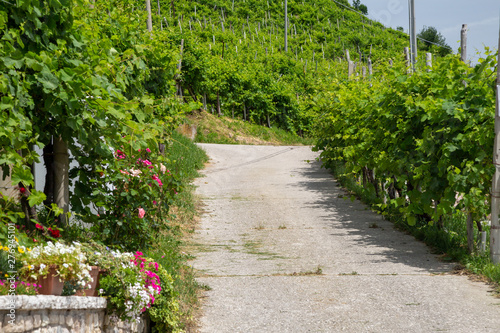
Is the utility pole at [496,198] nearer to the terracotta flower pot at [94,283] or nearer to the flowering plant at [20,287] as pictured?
the terracotta flower pot at [94,283]

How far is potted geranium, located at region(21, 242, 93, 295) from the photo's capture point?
3762 millimetres

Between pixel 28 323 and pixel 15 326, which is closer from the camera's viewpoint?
pixel 15 326

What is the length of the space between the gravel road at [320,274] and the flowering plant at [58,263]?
137 centimetres

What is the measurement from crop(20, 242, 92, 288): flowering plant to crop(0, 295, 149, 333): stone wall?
0.60 feet

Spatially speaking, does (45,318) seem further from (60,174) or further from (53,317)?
(60,174)

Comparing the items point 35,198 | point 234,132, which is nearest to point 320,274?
point 35,198

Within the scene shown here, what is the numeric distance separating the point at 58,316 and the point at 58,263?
1.28ft

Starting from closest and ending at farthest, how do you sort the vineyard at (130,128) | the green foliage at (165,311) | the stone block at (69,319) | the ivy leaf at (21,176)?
the stone block at (69,319) → the ivy leaf at (21,176) → the vineyard at (130,128) → the green foliage at (165,311)

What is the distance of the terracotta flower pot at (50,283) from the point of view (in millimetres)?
3762

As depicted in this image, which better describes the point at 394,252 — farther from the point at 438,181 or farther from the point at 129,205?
the point at 129,205

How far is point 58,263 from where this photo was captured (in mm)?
3846

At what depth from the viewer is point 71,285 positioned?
12.9 feet

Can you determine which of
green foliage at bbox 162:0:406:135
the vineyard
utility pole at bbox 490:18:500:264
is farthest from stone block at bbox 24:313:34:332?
green foliage at bbox 162:0:406:135

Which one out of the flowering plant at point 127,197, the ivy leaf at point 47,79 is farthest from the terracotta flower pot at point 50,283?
the flowering plant at point 127,197
